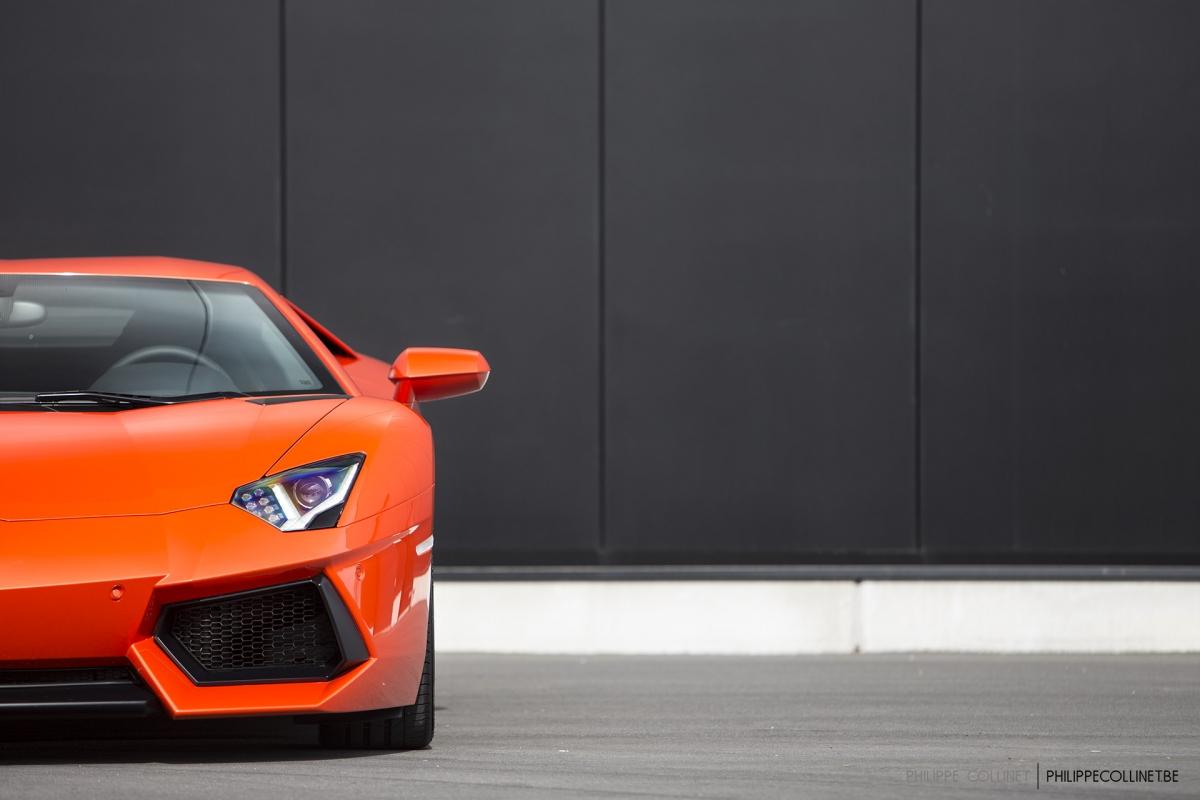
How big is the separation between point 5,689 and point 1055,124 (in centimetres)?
652

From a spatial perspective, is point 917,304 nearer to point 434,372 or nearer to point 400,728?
point 434,372

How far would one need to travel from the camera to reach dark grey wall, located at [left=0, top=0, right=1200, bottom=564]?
29.9 ft

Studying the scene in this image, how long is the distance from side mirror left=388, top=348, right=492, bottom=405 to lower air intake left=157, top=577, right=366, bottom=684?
105cm

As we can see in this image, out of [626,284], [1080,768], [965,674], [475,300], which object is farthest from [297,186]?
[1080,768]

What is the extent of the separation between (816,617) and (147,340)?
4260mm

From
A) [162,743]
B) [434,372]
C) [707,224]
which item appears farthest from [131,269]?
[707,224]

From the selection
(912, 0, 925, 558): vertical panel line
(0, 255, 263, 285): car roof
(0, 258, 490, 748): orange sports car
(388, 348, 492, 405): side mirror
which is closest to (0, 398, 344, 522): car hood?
(0, 258, 490, 748): orange sports car

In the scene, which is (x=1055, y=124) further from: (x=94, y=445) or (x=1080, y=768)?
(x=94, y=445)

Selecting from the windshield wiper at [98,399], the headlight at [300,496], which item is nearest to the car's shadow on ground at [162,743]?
the headlight at [300,496]

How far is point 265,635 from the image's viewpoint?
4398 millimetres

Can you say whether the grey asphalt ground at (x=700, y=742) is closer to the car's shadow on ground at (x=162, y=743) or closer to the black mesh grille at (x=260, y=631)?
the car's shadow on ground at (x=162, y=743)

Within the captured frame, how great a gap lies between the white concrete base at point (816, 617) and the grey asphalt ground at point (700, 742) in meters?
0.74

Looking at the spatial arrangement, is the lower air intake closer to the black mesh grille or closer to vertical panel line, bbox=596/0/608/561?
the black mesh grille

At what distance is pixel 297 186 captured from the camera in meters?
9.26
